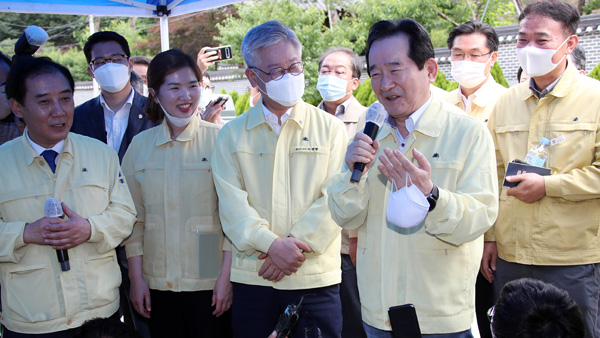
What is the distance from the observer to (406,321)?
2059mm

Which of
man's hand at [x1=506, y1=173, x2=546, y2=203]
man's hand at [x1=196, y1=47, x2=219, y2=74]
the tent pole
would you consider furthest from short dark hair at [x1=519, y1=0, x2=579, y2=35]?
the tent pole

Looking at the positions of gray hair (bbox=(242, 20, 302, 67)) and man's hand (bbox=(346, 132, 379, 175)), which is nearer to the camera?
man's hand (bbox=(346, 132, 379, 175))

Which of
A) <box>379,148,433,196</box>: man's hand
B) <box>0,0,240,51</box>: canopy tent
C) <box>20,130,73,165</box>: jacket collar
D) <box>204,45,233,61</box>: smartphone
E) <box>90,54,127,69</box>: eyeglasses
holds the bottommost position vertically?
<box>379,148,433,196</box>: man's hand

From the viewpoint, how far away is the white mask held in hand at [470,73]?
3.98 meters

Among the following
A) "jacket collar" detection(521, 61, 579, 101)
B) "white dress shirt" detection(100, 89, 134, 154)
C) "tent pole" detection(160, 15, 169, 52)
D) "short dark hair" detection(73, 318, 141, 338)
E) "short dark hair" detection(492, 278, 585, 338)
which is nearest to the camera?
"short dark hair" detection(492, 278, 585, 338)

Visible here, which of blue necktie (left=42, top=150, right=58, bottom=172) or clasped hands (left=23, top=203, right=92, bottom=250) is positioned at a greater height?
blue necktie (left=42, top=150, right=58, bottom=172)

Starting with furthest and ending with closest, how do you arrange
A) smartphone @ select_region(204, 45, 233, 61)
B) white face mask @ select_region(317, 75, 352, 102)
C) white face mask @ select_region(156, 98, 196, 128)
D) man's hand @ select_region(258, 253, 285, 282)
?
smartphone @ select_region(204, 45, 233, 61), white face mask @ select_region(317, 75, 352, 102), white face mask @ select_region(156, 98, 196, 128), man's hand @ select_region(258, 253, 285, 282)

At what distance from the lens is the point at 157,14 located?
5.69 metres

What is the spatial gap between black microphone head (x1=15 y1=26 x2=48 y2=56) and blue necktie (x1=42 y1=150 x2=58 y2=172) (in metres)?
1.21

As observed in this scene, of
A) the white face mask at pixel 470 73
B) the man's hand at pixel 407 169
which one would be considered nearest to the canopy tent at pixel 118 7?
the white face mask at pixel 470 73

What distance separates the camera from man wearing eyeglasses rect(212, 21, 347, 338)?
273cm

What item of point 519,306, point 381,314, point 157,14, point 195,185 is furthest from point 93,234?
point 157,14

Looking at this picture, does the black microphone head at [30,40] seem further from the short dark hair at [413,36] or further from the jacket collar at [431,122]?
the jacket collar at [431,122]

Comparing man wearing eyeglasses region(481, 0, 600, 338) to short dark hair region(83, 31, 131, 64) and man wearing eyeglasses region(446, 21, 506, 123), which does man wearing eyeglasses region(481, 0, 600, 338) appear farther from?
short dark hair region(83, 31, 131, 64)
